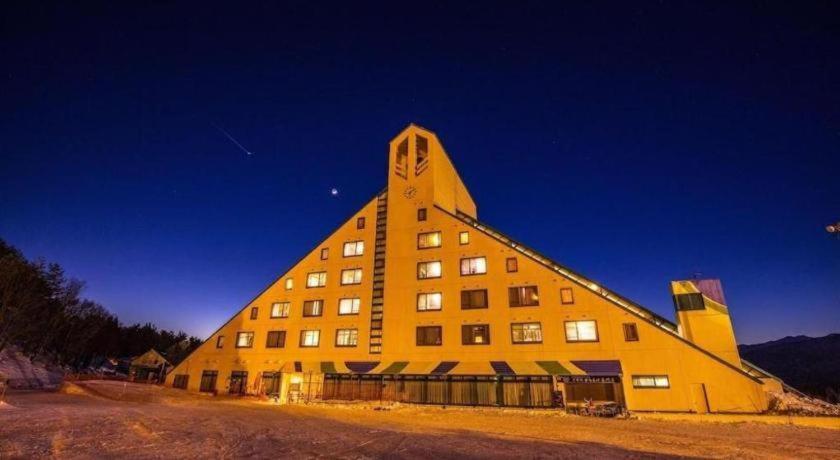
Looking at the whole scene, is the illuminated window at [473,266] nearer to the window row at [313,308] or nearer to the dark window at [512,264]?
the dark window at [512,264]

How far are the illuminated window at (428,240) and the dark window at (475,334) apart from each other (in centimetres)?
823

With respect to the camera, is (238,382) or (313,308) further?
(313,308)

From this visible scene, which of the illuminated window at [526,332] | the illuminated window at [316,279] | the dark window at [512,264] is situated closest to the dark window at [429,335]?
the illuminated window at [526,332]

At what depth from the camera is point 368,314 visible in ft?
118

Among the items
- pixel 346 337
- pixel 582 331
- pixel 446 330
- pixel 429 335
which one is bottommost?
pixel 346 337

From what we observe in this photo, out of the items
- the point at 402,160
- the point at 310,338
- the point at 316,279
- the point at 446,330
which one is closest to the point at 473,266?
the point at 446,330

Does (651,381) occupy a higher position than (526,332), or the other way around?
(526,332)

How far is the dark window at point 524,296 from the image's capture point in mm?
31094

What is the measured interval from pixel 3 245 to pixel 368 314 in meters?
57.1

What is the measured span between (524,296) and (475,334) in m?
5.07

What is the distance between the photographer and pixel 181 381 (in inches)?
1554

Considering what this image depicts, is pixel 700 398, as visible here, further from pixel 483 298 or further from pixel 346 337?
pixel 346 337

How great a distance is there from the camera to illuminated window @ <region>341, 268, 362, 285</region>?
38000 mm

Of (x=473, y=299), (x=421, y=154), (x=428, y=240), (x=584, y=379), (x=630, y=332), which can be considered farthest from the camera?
(x=421, y=154)
